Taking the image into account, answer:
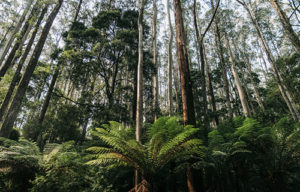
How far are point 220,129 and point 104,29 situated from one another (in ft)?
28.0

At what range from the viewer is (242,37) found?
20.4 m

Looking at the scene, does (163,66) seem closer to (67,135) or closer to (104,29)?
(104,29)

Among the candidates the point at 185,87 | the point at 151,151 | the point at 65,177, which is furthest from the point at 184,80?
the point at 65,177

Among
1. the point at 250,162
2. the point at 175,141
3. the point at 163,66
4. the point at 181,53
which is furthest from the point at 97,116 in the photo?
the point at 163,66

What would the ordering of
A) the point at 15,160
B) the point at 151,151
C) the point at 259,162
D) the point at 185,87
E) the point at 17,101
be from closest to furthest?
the point at 151,151 → the point at 15,160 → the point at 259,162 → the point at 185,87 → the point at 17,101

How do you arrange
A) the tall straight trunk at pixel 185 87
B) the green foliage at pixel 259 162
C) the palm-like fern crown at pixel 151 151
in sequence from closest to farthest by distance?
the palm-like fern crown at pixel 151 151 → the green foliage at pixel 259 162 → the tall straight trunk at pixel 185 87

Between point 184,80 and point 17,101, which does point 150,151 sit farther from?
point 17,101

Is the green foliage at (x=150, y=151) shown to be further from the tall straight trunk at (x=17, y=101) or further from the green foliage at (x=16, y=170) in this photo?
the tall straight trunk at (x=17, y=101)

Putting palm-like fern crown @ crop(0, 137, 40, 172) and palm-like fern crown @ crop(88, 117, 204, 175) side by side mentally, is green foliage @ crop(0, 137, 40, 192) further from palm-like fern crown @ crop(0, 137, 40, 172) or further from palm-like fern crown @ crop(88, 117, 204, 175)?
palm-like fern crown @ crop(88, 117, 204, 175)

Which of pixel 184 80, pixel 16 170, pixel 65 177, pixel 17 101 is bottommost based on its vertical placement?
pixel 65 177

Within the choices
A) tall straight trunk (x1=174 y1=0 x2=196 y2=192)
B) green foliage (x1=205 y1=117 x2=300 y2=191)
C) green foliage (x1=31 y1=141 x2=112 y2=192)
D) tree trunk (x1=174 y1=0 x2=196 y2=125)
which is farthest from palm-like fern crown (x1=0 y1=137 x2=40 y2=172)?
green foliage (x1=205 y1=117 x2=300 y2=191)

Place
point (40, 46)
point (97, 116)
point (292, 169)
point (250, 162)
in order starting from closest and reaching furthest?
1. point (292, 169)
2. point (250, 162)
3. point (40, 46)
4. point (97, 116)

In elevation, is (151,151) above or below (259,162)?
above

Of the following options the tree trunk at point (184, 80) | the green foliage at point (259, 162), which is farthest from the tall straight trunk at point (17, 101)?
the green foliage at point (259, 162)
